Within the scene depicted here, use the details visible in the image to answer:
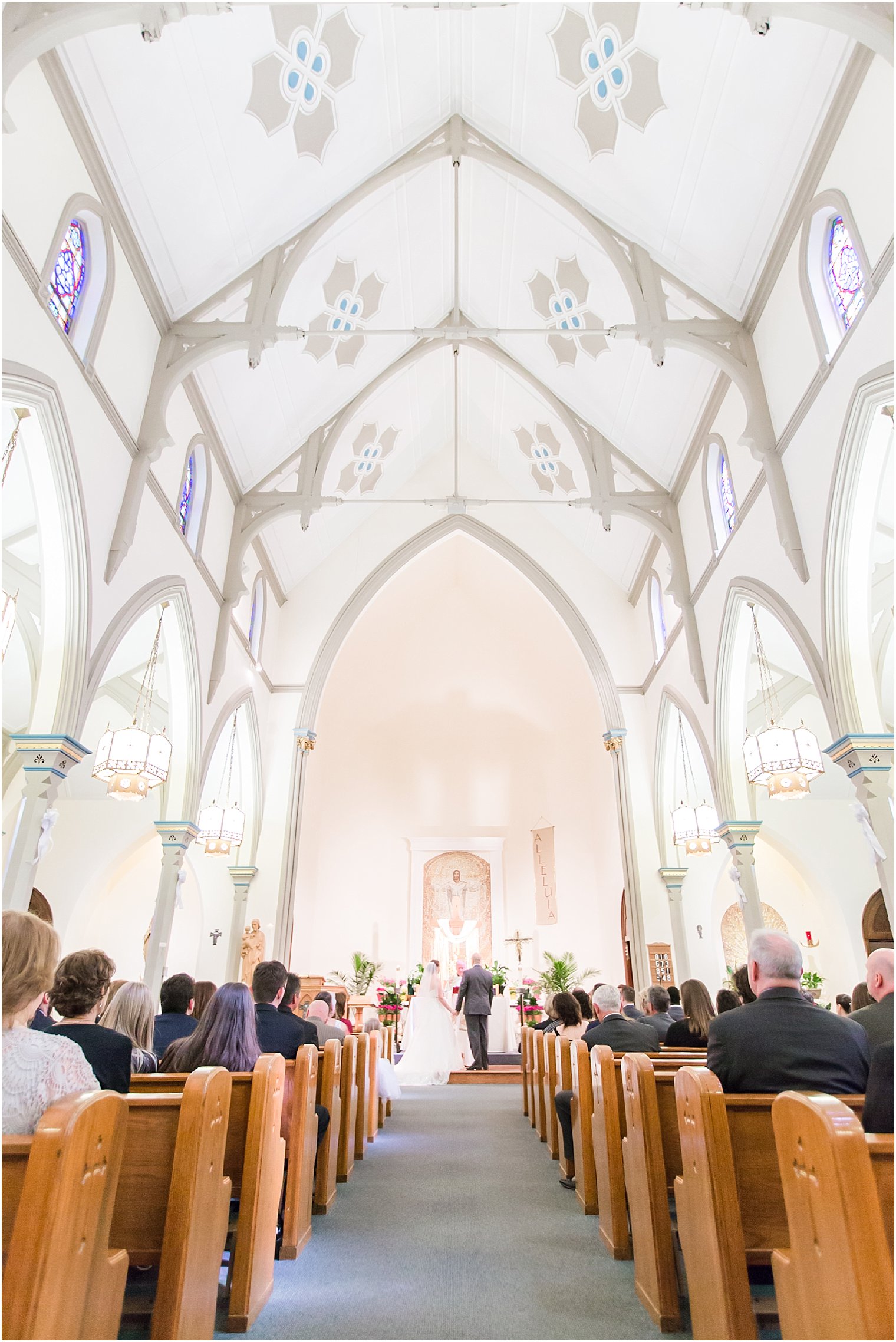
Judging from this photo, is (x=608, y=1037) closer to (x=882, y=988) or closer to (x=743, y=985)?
(x=743, y=985)

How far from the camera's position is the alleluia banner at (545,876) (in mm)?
15508

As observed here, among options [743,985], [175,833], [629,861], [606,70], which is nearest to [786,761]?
[743,985]

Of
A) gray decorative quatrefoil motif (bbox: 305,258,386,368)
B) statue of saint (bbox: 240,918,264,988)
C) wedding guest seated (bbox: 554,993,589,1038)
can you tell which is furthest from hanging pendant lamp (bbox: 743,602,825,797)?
statue of saint (bbox: 240,918,264,988)

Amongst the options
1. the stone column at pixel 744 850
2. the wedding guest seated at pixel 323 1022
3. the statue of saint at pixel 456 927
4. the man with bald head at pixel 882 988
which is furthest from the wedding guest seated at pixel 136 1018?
the statue of saint at pixel 456 927

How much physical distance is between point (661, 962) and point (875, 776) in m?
6.19

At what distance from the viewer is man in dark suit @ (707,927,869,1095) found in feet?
8.21

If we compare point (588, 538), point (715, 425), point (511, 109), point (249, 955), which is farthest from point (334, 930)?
point (511, 109)

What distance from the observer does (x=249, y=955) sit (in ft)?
38.1

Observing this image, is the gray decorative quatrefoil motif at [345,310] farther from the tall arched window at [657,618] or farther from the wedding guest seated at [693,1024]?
the wedding guest seated at [693,1024]

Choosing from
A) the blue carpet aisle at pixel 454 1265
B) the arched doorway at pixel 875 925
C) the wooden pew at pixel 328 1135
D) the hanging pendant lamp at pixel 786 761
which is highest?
the hanging pendant lamp at pixel 786 761

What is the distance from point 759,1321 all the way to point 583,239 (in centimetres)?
1017

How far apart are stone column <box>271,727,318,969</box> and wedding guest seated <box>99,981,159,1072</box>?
26.7ft

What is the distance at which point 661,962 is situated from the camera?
11.6 metres

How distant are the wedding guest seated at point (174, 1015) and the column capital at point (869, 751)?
5.41m
